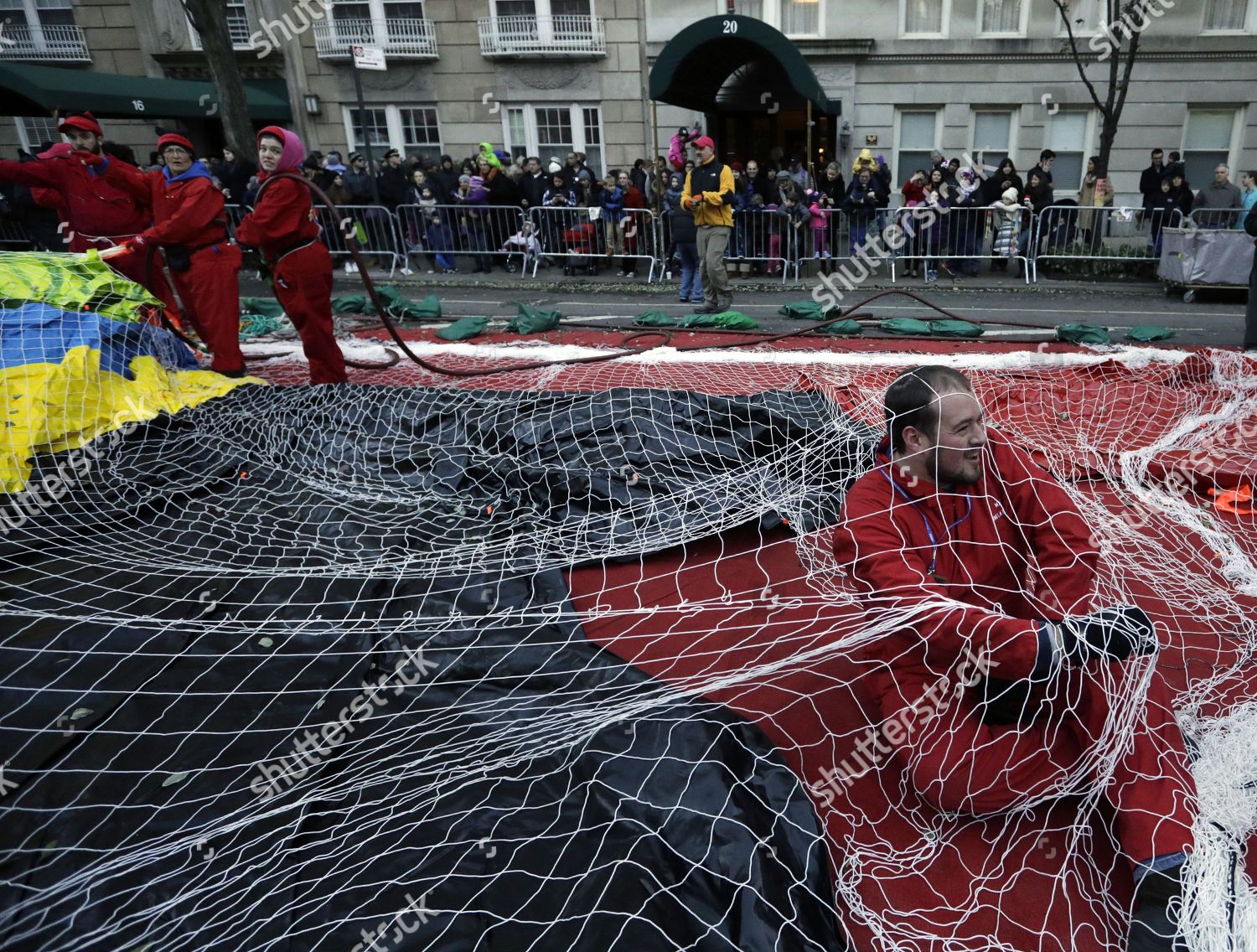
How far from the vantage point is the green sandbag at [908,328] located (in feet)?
19.4

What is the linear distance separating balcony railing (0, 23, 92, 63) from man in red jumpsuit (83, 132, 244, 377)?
14315 mm

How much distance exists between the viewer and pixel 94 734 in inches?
82.3

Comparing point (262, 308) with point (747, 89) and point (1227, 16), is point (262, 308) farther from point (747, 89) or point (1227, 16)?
point (1227, 16)

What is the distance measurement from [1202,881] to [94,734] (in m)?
2.61

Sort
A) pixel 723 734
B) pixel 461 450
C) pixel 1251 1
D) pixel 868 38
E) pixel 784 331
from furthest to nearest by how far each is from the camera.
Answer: pixel 868 38, pixel 1251 1, pixel 784 331, pixel 461 450, pixel 723 734

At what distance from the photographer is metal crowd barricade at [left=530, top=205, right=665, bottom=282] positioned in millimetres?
10047

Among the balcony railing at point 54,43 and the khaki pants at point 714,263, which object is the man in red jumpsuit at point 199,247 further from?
the balcony railing at point 54,43

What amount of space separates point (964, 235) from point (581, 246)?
15.8ft

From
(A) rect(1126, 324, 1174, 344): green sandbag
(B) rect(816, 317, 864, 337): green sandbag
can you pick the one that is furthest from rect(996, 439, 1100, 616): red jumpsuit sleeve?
(A) rect(1126, 324, 1174, 344): green sandbag

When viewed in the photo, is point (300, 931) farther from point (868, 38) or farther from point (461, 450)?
point (868, 38)

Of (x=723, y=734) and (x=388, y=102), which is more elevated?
(x=388, y=102)

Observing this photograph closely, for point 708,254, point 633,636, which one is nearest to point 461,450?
point 633,636

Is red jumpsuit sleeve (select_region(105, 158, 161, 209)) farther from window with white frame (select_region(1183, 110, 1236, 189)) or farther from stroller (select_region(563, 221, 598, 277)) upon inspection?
window with white frame (select_region(1183, 110, 1236, 189))

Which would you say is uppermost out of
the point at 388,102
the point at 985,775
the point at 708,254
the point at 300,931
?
the point at 388,102
